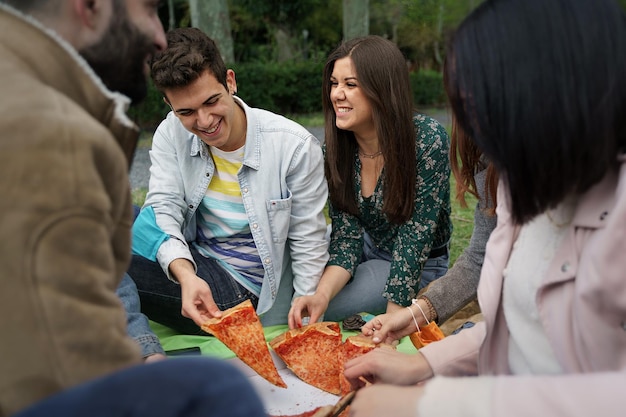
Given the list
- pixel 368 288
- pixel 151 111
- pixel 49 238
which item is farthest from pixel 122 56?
pixel 151 111

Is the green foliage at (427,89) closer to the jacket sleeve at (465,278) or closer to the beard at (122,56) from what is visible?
the jacket sleeve at (465,278)

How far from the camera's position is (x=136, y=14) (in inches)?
61.6

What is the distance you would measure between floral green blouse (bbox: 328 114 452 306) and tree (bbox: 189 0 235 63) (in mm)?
10093

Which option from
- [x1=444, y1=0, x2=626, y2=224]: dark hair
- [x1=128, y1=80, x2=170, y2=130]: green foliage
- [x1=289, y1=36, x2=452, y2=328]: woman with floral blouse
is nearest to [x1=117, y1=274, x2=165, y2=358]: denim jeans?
[x1=289, y1=36, x2=452, y2=328]: woman with floral blouse

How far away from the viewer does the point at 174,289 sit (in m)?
3.45

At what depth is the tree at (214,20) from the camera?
43.1 ft

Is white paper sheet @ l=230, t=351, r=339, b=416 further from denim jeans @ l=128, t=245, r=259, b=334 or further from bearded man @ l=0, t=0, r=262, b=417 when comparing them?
bearded man @ l=0, t=0, r=262, b=417

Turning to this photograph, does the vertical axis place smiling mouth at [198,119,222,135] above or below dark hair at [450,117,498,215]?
above

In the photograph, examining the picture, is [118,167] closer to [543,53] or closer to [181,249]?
[543,53]

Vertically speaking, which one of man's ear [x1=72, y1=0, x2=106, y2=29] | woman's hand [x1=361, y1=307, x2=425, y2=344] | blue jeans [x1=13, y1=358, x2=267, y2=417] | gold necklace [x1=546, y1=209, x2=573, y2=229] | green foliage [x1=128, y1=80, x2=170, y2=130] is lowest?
woman's hand [x1=361, y1=307, x2=425, y2=344]

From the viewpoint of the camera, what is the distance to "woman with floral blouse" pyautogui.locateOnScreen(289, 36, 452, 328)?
3.40 meters

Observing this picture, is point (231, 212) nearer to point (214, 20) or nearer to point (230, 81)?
point (230, 81)

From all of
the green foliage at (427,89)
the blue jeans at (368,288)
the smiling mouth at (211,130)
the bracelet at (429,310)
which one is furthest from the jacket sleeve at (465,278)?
the green foliage at (427,89)

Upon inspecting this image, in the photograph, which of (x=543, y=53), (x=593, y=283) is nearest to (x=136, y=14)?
(x=543, y=53)
